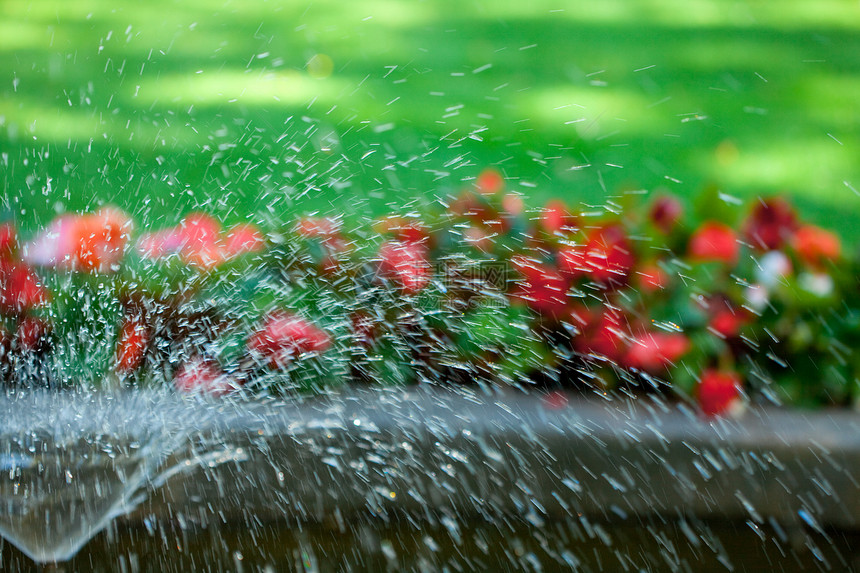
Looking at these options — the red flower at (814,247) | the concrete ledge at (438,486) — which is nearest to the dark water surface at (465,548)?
the concrete ledge at (438,486)

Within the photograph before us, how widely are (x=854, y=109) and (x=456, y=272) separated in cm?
242

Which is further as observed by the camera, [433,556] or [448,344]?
[448,344]

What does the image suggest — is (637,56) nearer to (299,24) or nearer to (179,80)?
(299,24)

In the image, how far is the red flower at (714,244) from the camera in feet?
6.25

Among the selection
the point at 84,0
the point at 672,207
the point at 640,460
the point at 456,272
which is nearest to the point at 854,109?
the point at 672,207

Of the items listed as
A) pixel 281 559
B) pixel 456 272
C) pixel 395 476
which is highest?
pixel 456 272

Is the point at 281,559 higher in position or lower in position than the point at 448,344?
lower

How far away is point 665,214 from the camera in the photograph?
2.00 meters

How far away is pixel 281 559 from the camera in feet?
5.74

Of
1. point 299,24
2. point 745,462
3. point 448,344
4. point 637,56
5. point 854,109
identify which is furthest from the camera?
point 299,24

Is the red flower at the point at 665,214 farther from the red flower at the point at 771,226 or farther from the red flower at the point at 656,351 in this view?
the red flower at the point at 656,351

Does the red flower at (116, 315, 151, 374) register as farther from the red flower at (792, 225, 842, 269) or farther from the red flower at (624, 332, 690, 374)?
the red flower at (792, 225, 842, 269)

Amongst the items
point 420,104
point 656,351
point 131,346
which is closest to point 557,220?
point 656,351

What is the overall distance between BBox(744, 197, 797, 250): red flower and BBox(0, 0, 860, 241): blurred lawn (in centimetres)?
132
